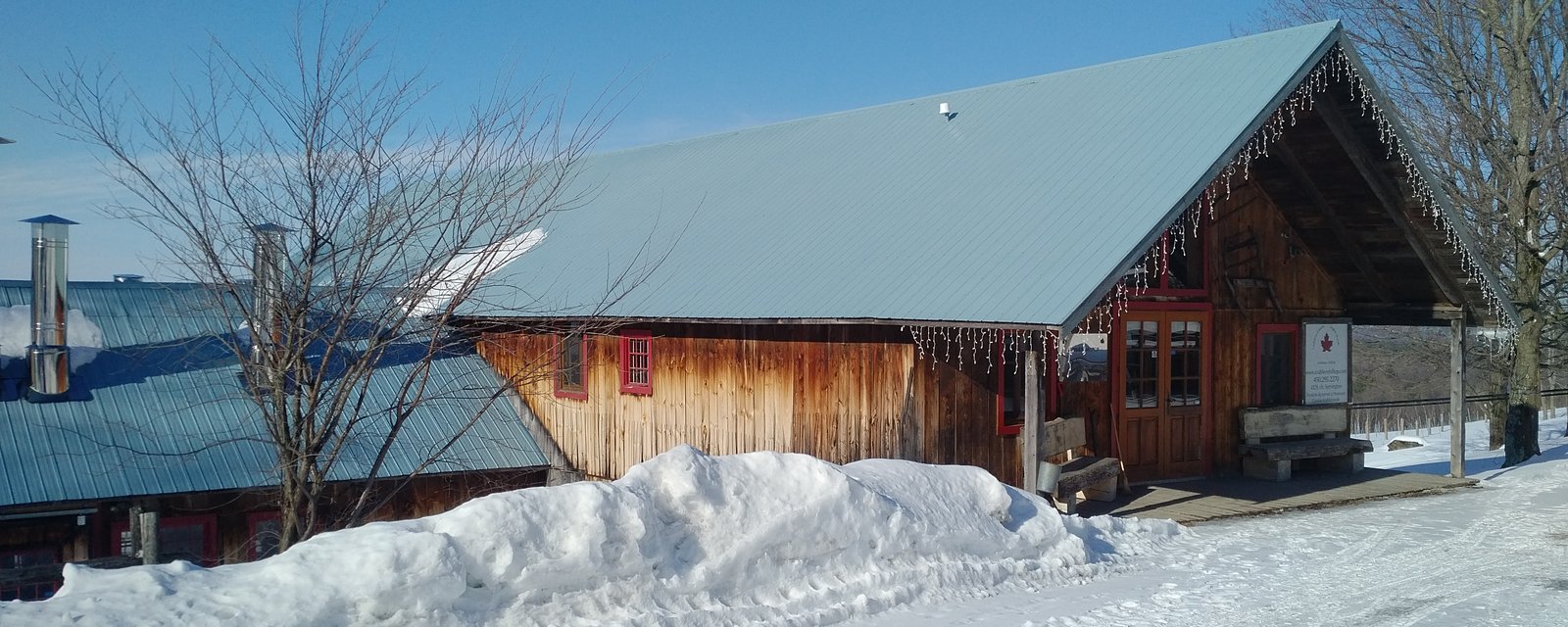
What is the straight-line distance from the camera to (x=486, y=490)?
626 inches

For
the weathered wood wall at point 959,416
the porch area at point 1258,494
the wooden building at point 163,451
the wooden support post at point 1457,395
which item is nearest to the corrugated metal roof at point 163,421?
the wooden building at point 163,451

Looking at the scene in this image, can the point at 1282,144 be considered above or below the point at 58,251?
above

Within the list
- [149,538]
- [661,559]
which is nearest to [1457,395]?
[661,559]

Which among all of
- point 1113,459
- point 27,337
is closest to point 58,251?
point 27,337

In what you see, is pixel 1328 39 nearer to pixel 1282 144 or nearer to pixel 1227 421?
pixel 1282 144

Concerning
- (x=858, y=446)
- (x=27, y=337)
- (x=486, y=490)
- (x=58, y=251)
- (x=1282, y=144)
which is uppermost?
(x=1282, y=144)

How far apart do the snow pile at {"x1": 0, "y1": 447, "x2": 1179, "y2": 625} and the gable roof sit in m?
1.97

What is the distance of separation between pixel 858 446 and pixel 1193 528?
327 cm

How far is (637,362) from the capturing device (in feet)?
49.6

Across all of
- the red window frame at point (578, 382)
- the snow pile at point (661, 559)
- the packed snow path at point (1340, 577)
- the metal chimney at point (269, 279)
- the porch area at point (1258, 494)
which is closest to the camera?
the snow pile at point (661, 559)

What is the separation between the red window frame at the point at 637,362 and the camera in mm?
14812

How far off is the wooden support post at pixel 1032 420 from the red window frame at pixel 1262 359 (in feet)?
18.5

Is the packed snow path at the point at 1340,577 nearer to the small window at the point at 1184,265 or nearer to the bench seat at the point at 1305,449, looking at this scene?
the bench seat at the point at 1305,449

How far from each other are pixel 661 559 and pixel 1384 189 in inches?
394
